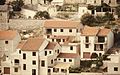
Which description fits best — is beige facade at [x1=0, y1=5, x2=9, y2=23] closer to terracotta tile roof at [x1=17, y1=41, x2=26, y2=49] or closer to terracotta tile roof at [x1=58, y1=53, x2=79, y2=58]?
terracotta tile roof at [x1=17, y1=41, x2=26, y2=49]

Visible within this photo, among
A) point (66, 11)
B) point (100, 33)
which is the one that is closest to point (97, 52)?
point (100, 33)

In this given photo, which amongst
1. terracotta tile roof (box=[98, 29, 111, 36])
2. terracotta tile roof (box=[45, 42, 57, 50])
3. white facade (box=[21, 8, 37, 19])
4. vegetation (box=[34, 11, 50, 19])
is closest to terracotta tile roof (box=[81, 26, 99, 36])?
terracotta tile roof (box=[98, 29, 111, 36])

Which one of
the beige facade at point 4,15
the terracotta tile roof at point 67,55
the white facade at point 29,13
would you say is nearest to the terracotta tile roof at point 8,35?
the terracotta tile roof at point 67,55

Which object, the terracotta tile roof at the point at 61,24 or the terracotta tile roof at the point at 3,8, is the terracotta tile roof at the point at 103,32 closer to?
the terracotta tile roof at the point at 61,24

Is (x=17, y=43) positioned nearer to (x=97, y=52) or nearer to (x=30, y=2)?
(x=97, y=52)

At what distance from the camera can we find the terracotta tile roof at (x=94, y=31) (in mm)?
59750

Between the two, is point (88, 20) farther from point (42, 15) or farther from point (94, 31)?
point (42, 15)

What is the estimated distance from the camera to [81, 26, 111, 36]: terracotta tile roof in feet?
196

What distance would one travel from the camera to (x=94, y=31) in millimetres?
60062

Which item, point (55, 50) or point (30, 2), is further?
point (30, 2)

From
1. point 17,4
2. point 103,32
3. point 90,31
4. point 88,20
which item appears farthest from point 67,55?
point 17,4

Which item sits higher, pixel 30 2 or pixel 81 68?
pixel 30 2

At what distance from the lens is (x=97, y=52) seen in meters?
59.5

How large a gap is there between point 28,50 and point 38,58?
108 centimetres
